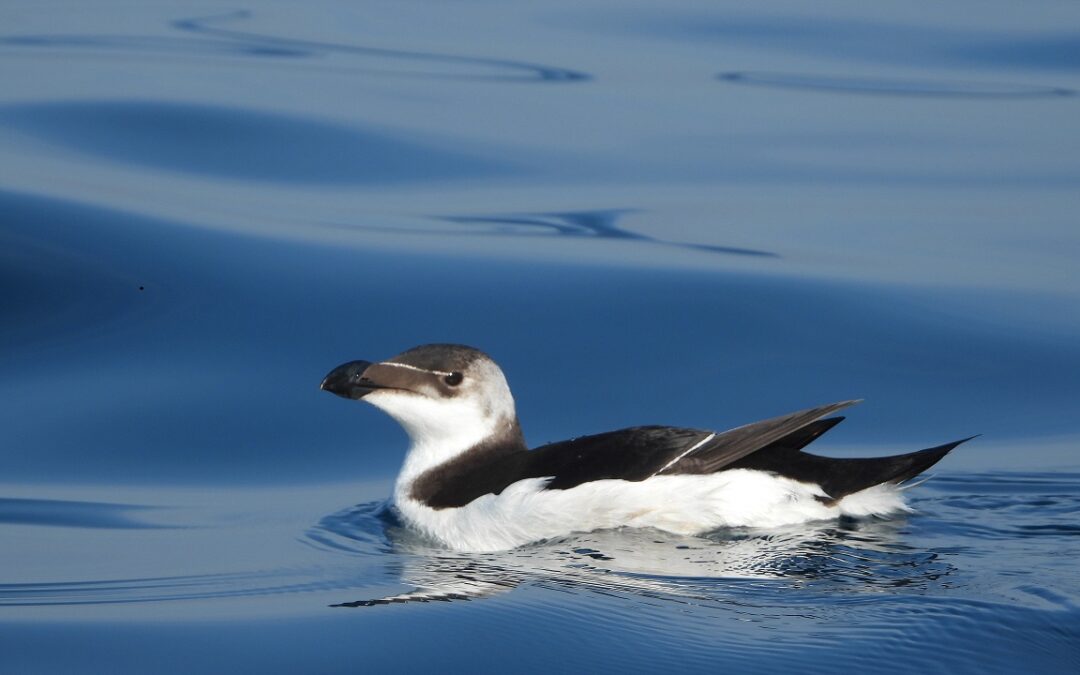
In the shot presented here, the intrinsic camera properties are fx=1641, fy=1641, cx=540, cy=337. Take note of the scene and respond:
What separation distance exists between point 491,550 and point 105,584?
5.22 ft

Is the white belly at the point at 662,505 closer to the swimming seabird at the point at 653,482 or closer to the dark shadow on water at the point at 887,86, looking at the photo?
the swimming seabird at the point at 653,482

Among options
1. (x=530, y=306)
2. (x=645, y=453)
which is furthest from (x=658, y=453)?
(x=530, y=306)

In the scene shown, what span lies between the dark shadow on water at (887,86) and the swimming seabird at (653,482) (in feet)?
29.6

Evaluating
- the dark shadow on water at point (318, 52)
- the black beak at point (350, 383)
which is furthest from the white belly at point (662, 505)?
the dark shadow on water at point (318, 52)

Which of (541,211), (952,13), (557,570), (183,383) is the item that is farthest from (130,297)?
(952,13)

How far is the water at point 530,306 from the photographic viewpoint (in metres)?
5.79

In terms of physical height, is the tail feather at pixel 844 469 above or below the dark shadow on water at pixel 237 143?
below

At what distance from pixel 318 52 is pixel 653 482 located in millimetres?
10874

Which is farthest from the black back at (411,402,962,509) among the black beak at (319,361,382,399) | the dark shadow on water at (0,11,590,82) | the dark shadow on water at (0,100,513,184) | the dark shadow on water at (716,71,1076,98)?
the dark shadow on water at (716,71,1076,98)

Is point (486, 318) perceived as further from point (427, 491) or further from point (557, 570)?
point (557, 570)

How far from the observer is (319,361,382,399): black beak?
7.29 m

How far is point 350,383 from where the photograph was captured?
728 centimetres

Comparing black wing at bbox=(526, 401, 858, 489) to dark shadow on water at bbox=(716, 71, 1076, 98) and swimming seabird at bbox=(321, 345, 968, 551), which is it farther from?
dark shadow on water at bbox=(716, 71, 1076, 98)

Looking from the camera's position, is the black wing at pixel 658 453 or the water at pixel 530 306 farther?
the black wing at pixel 658 453
